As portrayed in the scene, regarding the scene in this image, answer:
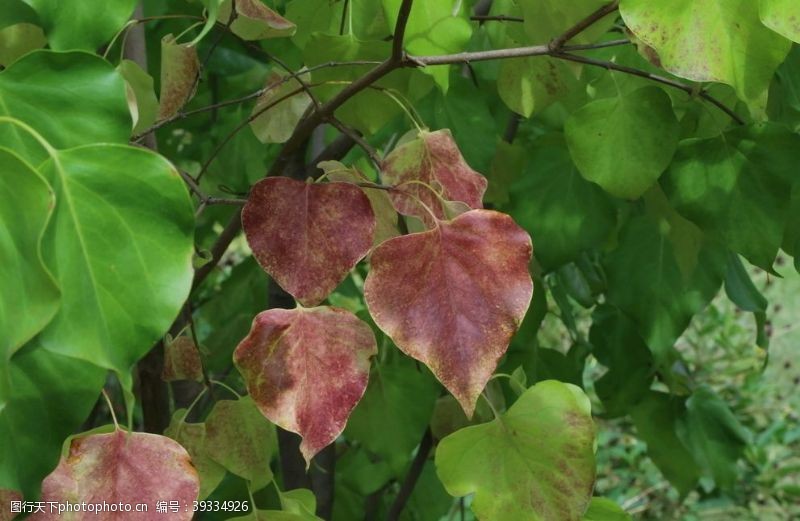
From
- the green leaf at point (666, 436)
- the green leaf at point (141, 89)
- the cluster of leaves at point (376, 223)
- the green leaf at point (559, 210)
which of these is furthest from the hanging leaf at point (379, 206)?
the green leaf at point (666, 436)

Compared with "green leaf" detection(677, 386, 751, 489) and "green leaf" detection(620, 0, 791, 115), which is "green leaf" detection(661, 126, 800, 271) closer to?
"green leaf" detection(620, 0, 791, 115)

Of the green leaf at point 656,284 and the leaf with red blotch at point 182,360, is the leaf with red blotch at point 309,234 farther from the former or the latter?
the green leaf at point 656,284

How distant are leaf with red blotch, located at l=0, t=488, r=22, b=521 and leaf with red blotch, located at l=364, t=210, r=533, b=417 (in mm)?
176

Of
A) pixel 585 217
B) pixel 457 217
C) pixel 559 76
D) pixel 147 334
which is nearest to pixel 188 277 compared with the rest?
pixel 147 334

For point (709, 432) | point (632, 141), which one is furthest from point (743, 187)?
point (709, 432)

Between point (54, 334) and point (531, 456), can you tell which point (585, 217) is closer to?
point (531, 456)

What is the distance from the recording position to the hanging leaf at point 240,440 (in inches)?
22.7

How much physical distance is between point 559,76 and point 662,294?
26 cm

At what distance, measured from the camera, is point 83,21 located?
1.49 ft

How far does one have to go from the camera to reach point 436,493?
1155 millimetres

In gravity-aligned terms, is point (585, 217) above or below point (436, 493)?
above

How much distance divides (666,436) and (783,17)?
83cm

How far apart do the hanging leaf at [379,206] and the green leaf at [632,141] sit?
0.15 meters

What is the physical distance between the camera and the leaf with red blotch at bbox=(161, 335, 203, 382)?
668 mm
